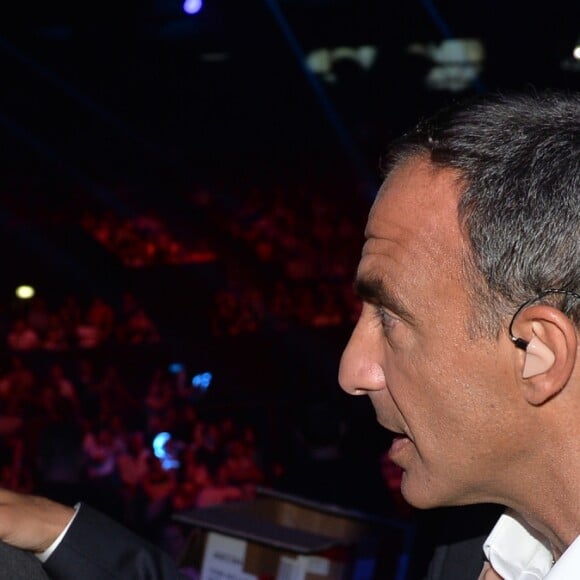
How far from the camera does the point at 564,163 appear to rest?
0.83 meters

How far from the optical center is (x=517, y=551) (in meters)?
1.01

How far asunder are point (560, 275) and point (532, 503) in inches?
9.8

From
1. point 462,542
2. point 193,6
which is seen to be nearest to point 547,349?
point 462,542

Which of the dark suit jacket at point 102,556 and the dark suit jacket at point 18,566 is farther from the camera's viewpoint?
the dark suit jacket at point 102,556

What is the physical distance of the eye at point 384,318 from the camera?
92cm

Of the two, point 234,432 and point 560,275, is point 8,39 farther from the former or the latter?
point 560,275

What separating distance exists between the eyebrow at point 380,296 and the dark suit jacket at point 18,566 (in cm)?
60

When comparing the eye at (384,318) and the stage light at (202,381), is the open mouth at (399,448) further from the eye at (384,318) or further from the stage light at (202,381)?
the stage light at (202,381)

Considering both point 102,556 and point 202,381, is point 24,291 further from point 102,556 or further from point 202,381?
point 102,556

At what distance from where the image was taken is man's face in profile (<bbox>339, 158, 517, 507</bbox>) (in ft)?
2.81

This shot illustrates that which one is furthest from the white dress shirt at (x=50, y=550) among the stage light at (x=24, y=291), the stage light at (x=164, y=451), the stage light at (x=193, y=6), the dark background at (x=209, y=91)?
the stage light at (x=193, y=6)

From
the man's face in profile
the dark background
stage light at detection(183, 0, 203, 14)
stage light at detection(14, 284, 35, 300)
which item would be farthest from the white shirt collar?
stage light at detection(183, 0, 203, 14)

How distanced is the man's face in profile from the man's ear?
31 mm

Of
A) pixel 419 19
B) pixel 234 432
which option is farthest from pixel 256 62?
pixel 234 432
